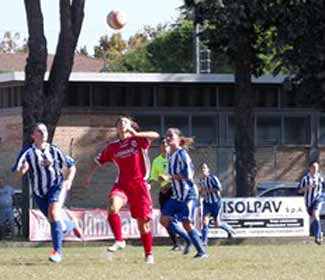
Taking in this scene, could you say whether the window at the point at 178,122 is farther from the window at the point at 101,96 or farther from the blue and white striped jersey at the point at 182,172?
the blue and white striped jersey at the point at 182,172

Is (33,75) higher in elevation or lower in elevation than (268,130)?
higher

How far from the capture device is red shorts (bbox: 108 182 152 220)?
17375 millimetres

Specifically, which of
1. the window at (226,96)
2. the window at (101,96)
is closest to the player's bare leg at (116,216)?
the window at (101,96)

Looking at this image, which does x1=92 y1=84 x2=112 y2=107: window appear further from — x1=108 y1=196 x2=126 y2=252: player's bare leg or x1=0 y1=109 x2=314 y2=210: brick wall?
x1=108 y1=196 x2=126 y2=252: player's bare leg

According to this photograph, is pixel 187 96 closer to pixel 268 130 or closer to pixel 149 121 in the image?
pixel 149 121

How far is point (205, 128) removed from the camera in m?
46.7

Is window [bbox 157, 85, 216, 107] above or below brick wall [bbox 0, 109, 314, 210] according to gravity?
above

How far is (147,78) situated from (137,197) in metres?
28.0

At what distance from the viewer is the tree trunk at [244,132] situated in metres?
35.1

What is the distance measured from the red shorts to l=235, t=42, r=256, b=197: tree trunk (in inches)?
702

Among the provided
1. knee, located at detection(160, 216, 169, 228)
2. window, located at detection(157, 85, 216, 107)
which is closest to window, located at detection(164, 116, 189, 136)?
window, located at detection(157, 85, 216, 107)

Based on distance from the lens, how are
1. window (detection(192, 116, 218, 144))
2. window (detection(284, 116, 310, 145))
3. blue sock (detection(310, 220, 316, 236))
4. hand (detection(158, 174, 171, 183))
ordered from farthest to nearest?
window (detection(284, 116, 310, 145)), window (detection(192, 116, 218, 144)), blue sock (detection(310, 220, 316, 236)), hand (detection(158, 174, 171, 183))

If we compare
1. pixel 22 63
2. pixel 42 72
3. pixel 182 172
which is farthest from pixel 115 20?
pixel 22 63

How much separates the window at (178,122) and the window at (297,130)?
12.7ft
